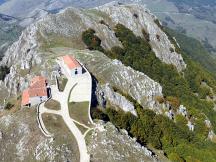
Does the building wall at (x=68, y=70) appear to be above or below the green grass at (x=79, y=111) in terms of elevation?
above

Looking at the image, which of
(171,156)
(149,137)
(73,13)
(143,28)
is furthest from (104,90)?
(143,28)

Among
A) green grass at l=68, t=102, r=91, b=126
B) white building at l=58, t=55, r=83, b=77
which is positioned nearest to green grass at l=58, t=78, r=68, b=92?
white building at l=58, t=55, r=83, b=77

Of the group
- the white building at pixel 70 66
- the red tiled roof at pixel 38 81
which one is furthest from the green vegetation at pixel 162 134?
the red tiled roof at pixel 38 81

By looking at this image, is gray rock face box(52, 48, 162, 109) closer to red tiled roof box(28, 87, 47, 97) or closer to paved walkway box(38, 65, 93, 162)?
paved walkway box(38, 65, 93, 162)

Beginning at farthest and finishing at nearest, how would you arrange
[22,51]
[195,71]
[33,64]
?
[195,71], [22,51], [33,64]

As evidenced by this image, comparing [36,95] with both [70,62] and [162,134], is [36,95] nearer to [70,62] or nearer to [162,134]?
[70,62]

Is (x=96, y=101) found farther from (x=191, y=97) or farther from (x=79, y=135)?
(x=191, y=97)

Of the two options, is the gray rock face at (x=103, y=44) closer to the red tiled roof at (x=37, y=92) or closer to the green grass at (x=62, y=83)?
the green grass at (x=62, y=83)
